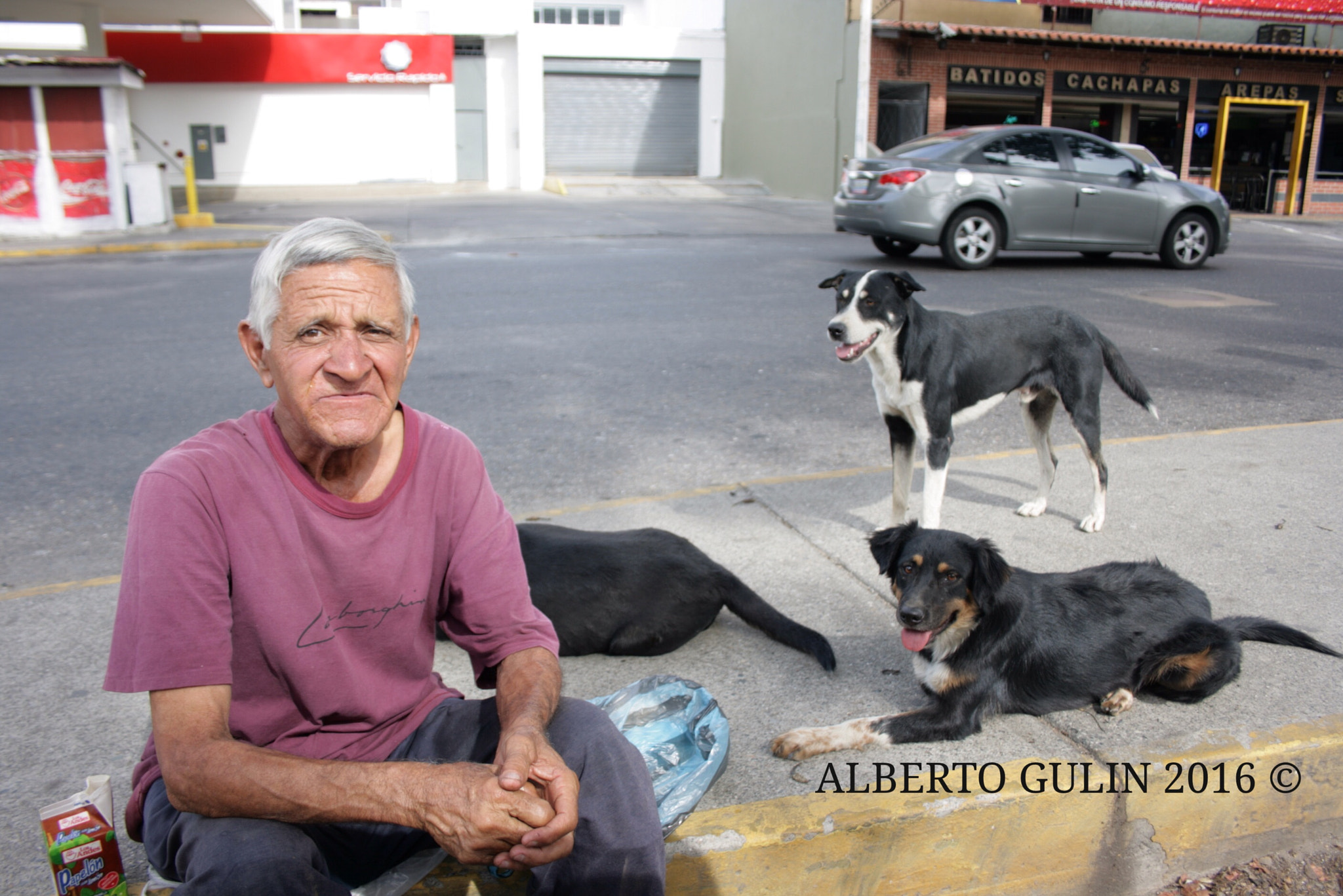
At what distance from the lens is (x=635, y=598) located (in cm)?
325

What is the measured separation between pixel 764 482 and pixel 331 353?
311 cm

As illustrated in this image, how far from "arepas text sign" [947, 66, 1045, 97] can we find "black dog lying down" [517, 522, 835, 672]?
79.6ft

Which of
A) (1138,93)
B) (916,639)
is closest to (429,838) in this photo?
(916,639)

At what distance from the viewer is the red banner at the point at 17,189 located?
53.4 ft

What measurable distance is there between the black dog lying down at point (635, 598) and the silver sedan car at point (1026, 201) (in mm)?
9785

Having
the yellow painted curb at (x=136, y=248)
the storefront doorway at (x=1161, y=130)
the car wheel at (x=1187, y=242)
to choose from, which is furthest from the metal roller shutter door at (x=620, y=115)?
the car wheel at (x=1187, y=242)

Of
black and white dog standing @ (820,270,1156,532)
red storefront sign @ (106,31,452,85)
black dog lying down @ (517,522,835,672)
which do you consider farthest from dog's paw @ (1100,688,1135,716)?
red storefront sign @ (106,31,452,85)

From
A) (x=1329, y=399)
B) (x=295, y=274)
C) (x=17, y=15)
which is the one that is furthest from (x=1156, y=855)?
(x=17, y=15)

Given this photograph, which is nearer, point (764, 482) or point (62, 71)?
point (764, 482)

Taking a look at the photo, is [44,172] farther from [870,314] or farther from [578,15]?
[578,15]

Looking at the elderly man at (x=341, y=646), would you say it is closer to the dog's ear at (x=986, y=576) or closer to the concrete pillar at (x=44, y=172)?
the dog's ear at (x=986, y=576)

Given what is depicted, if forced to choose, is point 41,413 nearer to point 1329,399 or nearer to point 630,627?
point 630,627

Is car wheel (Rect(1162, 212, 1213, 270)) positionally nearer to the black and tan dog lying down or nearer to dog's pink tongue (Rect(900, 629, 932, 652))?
the black and tan dog lying down

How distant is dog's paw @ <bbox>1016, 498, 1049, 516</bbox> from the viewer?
452 centimetres
